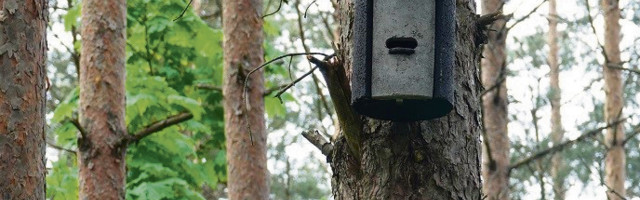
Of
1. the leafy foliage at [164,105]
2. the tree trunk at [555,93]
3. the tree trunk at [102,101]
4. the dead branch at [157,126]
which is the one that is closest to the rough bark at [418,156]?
the dead branch at [157,126]

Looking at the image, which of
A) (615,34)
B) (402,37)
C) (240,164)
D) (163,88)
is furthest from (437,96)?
(615,34)

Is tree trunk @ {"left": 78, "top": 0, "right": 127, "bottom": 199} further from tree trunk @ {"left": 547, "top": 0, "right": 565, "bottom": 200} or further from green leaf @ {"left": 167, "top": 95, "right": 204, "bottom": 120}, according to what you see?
tree trunk @ {"left": 547, "top": 0, "right": 565, "bottom": 200}

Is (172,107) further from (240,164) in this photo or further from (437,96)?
(437,96)

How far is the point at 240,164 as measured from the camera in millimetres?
8984

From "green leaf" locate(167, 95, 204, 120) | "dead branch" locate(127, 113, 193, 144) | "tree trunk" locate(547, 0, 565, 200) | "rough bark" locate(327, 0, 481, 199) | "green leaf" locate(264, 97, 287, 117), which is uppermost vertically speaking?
"tree trunk" locate(547, 0, 565, 200)

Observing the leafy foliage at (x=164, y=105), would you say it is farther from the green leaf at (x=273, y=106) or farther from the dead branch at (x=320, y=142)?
the dead branch at (x=320, y=142)

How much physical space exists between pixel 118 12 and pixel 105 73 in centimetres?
55

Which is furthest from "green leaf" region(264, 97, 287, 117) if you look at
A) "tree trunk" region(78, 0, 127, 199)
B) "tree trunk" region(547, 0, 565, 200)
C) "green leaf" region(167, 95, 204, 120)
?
"tree trunk" region(547, 0, 565, 200)

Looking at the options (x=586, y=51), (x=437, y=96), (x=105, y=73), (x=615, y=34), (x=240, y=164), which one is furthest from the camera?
(x=586, y=51)

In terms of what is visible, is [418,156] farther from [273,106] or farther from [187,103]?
[273,106]

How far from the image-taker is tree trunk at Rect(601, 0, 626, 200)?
45.4 feet

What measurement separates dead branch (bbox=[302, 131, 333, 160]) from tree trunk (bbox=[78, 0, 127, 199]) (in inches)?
169

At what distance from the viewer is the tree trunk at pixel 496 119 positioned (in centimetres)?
1052

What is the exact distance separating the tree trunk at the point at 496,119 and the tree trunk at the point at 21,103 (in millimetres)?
6402
